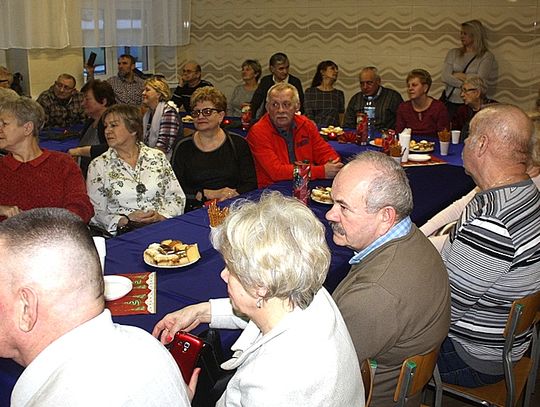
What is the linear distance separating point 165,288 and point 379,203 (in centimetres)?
81

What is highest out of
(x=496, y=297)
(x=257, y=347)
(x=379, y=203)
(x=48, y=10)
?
(x=48, y=10)

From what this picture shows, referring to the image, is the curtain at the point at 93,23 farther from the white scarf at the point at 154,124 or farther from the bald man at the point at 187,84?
the white scarf at the point at 154,124

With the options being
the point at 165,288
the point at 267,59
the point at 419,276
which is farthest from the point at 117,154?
the point at 267,59

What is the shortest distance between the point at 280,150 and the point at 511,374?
232 centimetres

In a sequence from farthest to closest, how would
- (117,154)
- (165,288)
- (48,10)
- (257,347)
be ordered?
1. (48,10)
2. (117,154)
3. (165,288)
4. (257,347)

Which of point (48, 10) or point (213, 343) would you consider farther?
point (48, 10)

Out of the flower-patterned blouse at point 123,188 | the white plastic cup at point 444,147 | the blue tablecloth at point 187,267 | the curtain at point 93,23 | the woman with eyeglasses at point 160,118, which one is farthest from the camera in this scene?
the curtain at point 93,23

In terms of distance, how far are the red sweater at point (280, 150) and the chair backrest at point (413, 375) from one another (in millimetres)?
2066

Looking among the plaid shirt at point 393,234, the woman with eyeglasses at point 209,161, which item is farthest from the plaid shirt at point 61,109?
the plaid shirt at point 393,234

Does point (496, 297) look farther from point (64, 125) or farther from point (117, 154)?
point (64, 125)

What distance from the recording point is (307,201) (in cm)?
Result: 317

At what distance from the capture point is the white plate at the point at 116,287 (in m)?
2.07

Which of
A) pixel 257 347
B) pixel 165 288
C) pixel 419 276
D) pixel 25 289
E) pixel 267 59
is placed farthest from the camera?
pixel 267 59

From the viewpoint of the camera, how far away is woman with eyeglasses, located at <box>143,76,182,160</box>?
496 centimetres
